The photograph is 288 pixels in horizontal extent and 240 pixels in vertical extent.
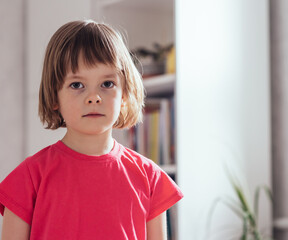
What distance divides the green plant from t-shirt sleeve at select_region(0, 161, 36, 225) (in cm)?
128

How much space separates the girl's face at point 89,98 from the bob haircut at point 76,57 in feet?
0.04

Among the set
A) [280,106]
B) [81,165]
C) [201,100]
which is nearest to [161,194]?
[81,165]

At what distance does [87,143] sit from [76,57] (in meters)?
0.18

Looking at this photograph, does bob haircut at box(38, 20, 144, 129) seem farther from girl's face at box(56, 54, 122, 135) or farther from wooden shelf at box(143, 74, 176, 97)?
wooden shelf at box(143, 74, 176, 97)

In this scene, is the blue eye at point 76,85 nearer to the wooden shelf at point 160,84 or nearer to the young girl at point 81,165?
the young girl at point 81,165

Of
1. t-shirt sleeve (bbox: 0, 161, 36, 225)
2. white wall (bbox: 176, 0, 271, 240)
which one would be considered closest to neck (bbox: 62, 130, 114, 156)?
t-shirt sleeve (bbox: 0, 161, 36, 225)

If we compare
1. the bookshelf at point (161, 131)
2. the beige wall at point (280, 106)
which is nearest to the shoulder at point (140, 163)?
the bookshelf at point (161, 131)

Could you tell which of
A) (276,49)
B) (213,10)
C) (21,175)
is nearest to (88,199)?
(21,175)

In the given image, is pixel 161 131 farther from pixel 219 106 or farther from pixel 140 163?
pixel 140 163

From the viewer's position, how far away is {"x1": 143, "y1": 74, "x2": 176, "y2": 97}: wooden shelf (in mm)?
2160

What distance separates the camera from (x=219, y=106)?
220cm

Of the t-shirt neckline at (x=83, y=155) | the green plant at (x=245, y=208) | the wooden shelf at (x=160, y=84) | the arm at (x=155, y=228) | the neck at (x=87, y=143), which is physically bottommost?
the green plant at (x=245, y=208)

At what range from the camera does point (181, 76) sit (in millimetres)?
2061

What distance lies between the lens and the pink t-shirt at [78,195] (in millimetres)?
989
